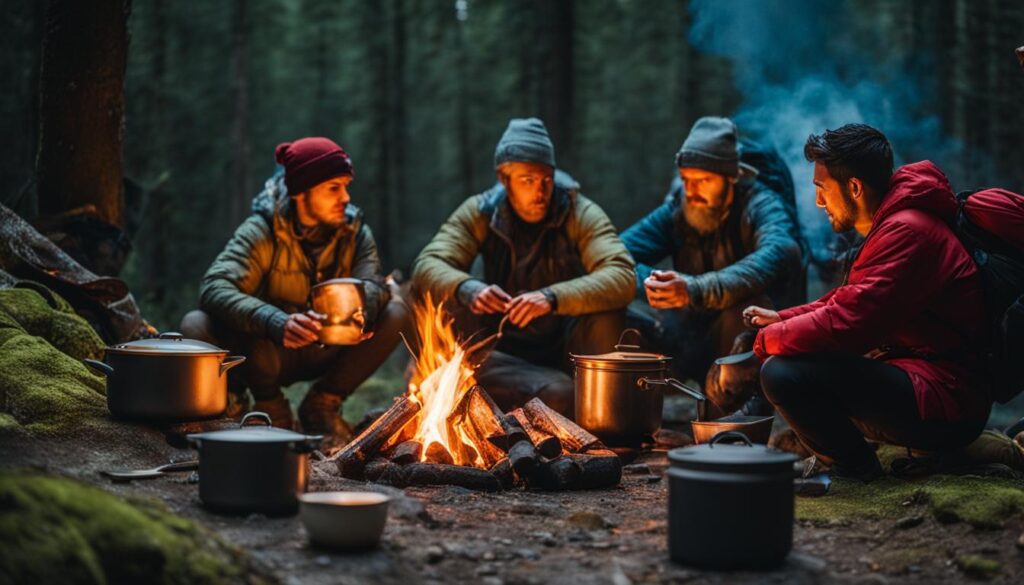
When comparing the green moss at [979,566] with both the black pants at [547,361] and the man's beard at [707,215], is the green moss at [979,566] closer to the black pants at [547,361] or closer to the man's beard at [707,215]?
the black pants at [547,361]

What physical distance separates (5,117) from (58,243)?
20.9 feet

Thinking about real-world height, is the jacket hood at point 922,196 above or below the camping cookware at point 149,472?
above

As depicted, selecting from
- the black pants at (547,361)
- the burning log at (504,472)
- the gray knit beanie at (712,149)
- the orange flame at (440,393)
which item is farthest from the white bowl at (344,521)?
the gray knit beanie at (712,149)

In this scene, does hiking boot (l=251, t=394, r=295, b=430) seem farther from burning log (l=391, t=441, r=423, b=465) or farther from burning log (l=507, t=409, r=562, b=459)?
burning log (l=507, t=409, r=562, b=459)

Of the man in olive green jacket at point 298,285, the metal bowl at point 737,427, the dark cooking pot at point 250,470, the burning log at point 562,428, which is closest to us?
the dark cooking pot at point 250,470

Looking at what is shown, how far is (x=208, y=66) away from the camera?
23.5 metres

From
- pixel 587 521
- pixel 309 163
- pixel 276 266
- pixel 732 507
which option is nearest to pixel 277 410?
pixel 276 266

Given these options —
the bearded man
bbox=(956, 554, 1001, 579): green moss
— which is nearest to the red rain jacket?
bbox=(956, 554, 1001, 579): green moss

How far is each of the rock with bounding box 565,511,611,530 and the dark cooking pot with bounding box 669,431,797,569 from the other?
67 cm

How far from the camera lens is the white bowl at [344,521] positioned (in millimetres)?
2979

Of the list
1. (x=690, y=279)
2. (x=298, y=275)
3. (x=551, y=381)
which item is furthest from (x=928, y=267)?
(x=298, y=275)

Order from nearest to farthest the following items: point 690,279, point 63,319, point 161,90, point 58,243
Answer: point 63,319
point 690,279
point 58,243
point 161,90

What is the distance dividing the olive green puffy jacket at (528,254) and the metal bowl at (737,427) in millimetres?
1453

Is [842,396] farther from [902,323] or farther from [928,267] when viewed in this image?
[928,267]
